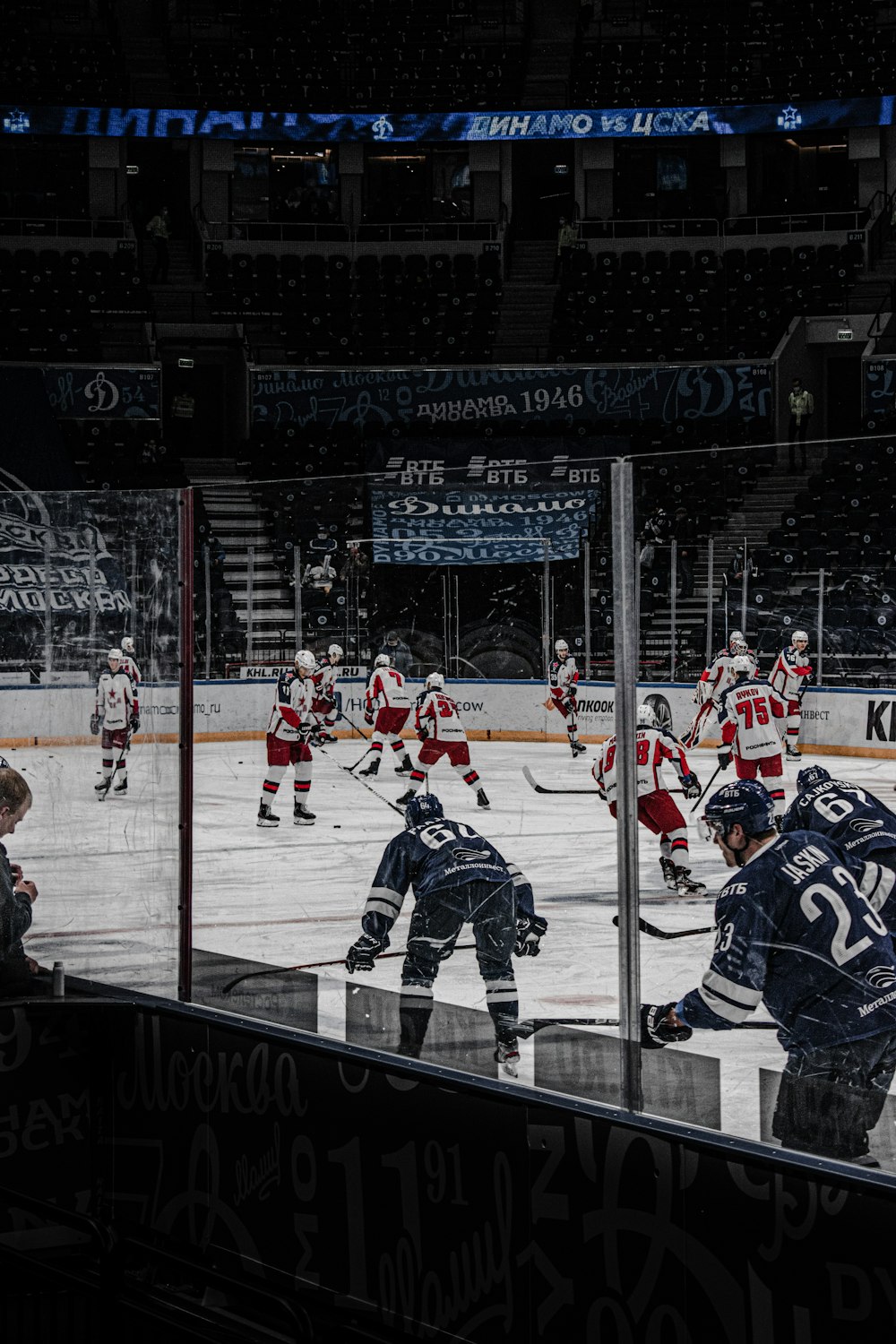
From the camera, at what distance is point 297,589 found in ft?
14.7

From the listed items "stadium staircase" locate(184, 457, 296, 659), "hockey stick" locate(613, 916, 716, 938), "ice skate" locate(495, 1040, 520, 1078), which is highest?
"stadium staircase" locate(184, 457, 296, 659)

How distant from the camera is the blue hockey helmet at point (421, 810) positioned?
4.16 m

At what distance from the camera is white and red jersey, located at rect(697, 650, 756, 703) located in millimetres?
3557

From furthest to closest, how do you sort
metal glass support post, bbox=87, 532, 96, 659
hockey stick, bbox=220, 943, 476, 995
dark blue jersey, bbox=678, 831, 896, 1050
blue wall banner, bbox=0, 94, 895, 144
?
blue wall banner, bbox=0, 94, 895, 144 < metal glass support post, bbox=87, 532, 96, 659 < hockey stick, bbox=220, 943, 476, 995 < dark blue jersey, bbox=678, 831, 896, 1050

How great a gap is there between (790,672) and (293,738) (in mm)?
1512

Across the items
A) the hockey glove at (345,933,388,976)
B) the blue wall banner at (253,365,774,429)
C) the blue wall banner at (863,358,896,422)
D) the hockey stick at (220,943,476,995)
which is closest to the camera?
the hockey stick at (220,943,476,995)

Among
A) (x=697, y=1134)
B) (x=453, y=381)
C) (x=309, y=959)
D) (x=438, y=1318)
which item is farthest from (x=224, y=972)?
(x=453, y=381)

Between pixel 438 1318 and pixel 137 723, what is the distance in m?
1.89

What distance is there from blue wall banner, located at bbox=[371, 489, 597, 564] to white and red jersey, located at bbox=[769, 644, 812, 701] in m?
0.61

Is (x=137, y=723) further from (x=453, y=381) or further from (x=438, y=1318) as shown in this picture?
(x=453, y=381)

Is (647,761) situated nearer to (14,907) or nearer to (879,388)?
(14,907)

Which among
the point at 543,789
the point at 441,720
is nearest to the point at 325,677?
the point at 441,720

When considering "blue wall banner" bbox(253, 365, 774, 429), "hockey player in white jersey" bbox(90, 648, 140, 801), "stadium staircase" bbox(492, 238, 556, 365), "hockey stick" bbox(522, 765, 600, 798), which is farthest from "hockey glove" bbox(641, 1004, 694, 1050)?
"stadium staircase" bbox(492, 238, 556, 365)

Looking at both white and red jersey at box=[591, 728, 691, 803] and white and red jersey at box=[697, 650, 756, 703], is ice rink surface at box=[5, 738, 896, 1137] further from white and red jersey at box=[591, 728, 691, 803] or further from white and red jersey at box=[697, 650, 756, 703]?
white and red jersey at box=[697, 650, 756, 703]
